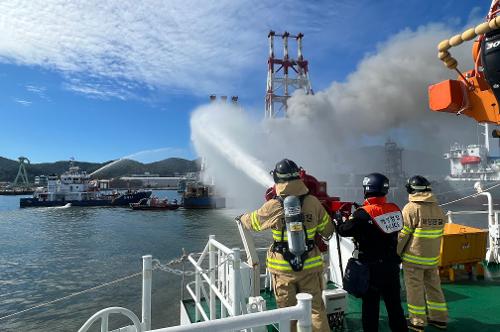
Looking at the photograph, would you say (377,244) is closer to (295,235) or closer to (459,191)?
(295,235)

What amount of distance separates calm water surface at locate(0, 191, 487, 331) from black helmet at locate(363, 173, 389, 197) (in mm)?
7750

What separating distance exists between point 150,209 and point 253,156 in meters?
17.1

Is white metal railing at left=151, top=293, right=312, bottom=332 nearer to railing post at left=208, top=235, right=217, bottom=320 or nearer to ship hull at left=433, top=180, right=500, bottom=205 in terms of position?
railing post at left=208, top=235, right=217, bottom=320

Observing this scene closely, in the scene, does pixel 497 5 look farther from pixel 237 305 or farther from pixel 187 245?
pixel 187 245

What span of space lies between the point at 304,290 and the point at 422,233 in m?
1.46

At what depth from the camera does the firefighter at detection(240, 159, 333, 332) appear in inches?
108

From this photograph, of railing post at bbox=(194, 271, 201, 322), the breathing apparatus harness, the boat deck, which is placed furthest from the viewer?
railing post at bbox=(194, 271, 201, 322)

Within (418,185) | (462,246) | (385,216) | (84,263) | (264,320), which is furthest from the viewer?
(84,263)

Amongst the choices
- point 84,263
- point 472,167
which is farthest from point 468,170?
point 84,263

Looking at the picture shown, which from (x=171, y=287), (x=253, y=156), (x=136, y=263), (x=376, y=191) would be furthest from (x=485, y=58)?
(x=253, y=156)

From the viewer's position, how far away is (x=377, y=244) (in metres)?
2.98

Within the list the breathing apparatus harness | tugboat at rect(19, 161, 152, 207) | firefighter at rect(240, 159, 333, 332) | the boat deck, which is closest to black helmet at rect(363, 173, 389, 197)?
firefighter at rect(240, 159, 333, 332)

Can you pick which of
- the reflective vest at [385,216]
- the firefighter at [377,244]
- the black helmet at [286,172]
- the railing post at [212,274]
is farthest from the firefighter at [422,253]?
the railing post at [212,274]

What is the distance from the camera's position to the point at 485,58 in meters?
2.15
